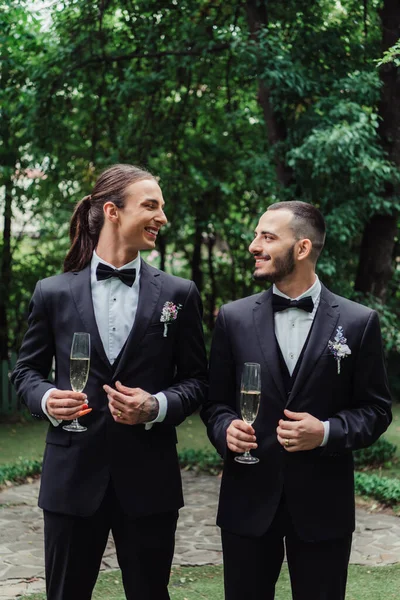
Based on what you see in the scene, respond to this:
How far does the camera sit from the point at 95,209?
3562 millimetres

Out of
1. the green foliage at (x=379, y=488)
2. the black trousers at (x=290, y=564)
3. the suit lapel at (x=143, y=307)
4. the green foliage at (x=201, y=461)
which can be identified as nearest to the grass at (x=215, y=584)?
the green foliage at (x=379, y=488)

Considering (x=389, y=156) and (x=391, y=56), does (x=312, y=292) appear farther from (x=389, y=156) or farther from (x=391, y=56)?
(x=389, y=156)

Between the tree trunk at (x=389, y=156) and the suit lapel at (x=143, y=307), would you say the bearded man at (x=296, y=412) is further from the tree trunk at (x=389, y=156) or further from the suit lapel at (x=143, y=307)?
the tree trunk at (x=389, y=156)

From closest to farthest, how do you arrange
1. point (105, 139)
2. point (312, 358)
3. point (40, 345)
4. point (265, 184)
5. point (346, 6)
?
point (312, 358) < point (40, 345) < point (265, 184) < point (346, 6) < point (105, 139)

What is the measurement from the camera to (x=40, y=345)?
3463 mm

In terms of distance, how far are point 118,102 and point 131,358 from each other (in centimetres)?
789

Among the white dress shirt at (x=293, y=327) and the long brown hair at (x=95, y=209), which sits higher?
the long brown hair at (x=95, y=209)

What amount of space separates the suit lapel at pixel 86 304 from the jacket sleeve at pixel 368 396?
100 cm

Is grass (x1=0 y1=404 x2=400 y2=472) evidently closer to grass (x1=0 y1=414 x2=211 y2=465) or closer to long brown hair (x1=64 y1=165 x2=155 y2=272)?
grass (x1=0 y1=414 x2=211 y2=465)

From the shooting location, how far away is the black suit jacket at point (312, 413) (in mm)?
3186

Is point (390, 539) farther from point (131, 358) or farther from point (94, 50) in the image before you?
point (94, 50)

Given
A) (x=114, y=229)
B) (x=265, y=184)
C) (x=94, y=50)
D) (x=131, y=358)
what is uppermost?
(x=94, y=50)

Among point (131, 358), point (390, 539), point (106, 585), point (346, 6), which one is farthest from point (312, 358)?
point (346, 6)

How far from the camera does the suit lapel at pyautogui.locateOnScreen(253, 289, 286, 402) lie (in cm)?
324
